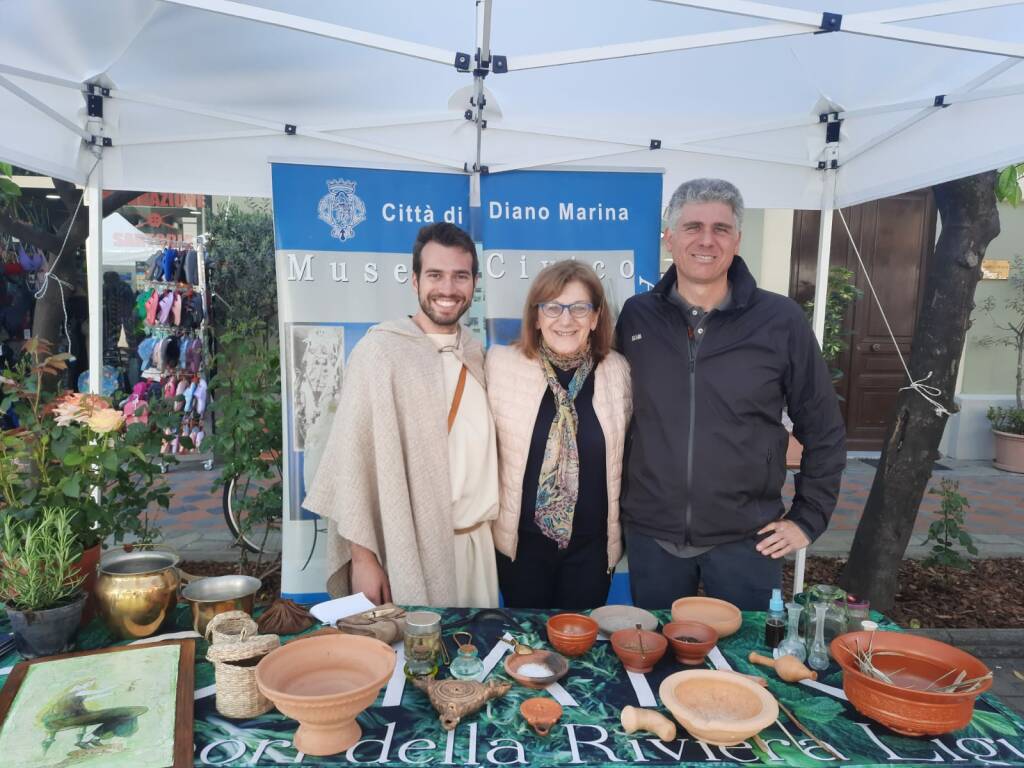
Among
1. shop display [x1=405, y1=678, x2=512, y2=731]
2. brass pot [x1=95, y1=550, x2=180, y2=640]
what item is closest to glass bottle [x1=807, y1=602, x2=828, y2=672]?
shop display [x1=405, y1=678, x2=512, y2=731]

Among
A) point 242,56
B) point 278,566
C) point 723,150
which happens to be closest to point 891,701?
point 723,150

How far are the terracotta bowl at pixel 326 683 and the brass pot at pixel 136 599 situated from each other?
465 millimetres

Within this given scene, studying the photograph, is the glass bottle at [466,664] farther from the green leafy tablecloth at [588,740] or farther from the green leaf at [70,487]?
the green leaf at [70,487]

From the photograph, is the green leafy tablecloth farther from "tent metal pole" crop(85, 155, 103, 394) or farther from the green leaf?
"tent metal pole" crop(85, 155, 103, 394)

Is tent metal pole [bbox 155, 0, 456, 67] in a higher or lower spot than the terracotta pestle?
higher

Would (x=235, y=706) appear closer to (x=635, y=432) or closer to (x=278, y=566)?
(x=635, y=432)

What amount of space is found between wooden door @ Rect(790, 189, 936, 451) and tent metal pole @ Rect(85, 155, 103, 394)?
6588 mm

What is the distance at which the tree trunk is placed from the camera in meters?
3.37

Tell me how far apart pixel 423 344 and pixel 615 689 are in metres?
1.25

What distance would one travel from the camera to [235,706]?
132 centimetres

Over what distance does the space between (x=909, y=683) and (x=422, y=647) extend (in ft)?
3.50

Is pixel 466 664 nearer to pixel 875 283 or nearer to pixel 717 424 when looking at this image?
pixel 717 424

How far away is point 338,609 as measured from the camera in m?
1.73

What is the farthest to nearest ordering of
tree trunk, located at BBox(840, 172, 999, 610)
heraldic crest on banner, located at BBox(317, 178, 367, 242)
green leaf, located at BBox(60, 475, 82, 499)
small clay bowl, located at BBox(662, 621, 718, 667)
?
tree trunk, located at BBox(840, 172, 999, 610) < heraldic crest on banner, located at BBox(317, 178, 367, 242) < green leaf, located at BBox(60, 475, 82, 499) < small clay bowl, located at BBox(662, 621, 718, 667)
